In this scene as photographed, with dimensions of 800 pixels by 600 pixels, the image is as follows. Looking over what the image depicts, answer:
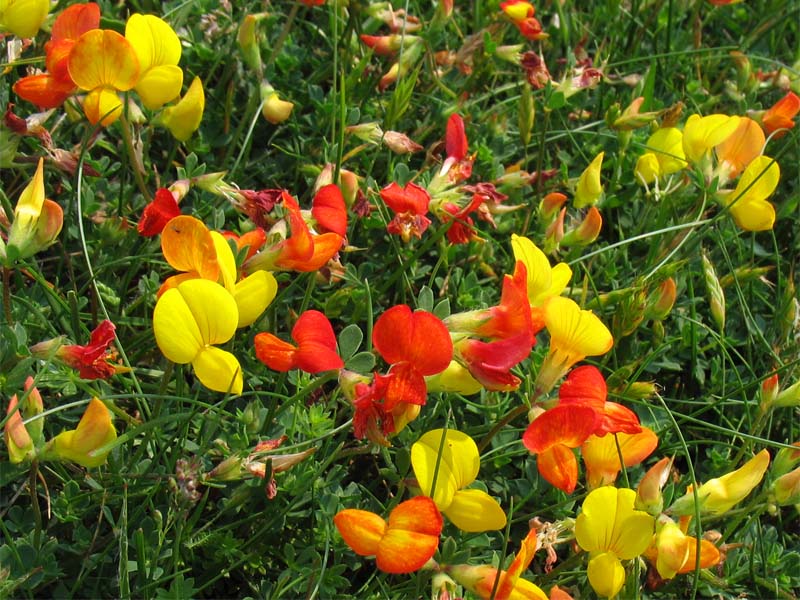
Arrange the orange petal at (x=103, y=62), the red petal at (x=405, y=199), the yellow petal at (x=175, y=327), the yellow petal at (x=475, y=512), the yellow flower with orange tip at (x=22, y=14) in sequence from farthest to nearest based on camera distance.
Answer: the red petal at (x=405, y=199), the yellow flower with orange tip at (x=22, y=14), the orange petal at (x=103, y=62), the yellow petal at (x=475, y=512), the yellow petal at (x=175, y=327)

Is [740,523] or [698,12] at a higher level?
[698,12]

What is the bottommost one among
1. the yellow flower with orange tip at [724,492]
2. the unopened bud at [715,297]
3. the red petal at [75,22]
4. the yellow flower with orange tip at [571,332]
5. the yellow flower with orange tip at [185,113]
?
the yellow flower with orange tip at [724,492]

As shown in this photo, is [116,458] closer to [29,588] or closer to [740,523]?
[29,588]

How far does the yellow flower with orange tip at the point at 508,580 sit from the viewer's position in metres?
1.91

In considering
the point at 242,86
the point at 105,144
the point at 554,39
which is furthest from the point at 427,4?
the point at 105,144

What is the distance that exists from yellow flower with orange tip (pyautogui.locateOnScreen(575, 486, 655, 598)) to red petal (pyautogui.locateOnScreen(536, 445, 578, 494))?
0.07 meters

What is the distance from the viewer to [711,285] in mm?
2629

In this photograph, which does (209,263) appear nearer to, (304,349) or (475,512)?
(304,349)

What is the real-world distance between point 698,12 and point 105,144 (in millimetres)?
2213

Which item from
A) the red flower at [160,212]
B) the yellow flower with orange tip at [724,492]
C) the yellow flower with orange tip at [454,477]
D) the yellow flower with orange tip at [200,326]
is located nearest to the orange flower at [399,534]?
the yellow flower with orange tip at [454,477]

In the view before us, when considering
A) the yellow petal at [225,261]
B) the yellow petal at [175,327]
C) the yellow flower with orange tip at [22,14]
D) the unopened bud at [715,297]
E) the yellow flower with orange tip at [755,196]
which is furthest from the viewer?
the yellow flower with orange tip at [755,196]

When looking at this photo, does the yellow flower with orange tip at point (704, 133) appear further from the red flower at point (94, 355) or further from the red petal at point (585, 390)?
the red flower at point (94, 355)

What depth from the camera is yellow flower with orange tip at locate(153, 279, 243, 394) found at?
5.76 feet

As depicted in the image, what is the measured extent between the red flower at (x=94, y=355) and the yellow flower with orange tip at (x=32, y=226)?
0.67 ft
